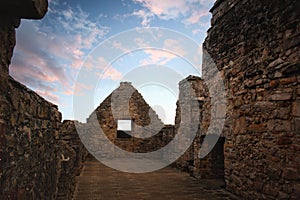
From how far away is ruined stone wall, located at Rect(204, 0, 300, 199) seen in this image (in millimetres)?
3824

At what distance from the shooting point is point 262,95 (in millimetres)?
4520

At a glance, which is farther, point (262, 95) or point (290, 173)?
point (262, 95)

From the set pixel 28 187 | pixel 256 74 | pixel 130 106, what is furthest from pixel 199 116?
pixel 130 106

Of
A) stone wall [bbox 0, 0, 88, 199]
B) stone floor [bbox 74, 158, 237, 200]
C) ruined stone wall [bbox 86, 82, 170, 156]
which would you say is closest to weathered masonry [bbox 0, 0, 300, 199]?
stone wall [bbox 0, 0, 88, 199]

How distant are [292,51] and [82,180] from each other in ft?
18.5

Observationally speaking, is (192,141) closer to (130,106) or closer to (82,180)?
(82,180)

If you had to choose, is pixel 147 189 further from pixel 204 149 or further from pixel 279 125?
pixel 279 125

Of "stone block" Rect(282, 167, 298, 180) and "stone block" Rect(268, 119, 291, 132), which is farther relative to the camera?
"stone block" Rect(268, 119, 291, 132)

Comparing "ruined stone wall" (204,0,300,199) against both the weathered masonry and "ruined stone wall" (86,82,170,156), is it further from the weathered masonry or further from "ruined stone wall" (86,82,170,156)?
"ruined stone wall" (86,82,170,156)

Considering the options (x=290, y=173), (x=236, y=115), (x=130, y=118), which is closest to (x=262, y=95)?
(x=236, y=115)

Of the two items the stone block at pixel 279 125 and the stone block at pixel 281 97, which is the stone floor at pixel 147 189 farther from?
the stone block at pixel 281 97

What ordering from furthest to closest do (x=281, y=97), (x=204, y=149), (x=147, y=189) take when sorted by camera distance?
(x=204, y=149)
(x=147, y=189)
(x=281, y=97)

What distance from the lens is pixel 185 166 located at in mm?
8672

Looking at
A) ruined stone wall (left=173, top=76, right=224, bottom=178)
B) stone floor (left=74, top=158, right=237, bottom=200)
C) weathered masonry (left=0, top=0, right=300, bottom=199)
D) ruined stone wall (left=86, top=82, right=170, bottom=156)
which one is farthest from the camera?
ruined stone wall (left=86, top=82, right=170, bottom=156)
